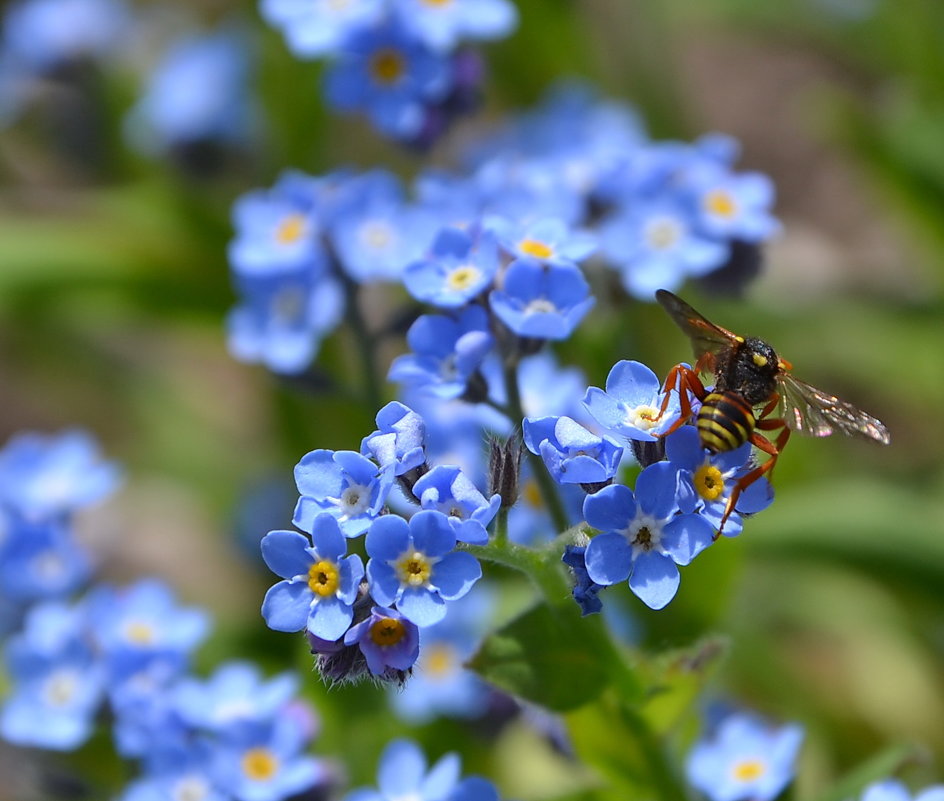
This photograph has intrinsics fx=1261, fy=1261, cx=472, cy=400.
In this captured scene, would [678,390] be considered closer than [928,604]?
Yes

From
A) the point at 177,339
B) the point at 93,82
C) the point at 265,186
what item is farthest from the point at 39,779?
the point at 177,339

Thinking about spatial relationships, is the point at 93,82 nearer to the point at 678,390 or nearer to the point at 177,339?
the point at 177,339

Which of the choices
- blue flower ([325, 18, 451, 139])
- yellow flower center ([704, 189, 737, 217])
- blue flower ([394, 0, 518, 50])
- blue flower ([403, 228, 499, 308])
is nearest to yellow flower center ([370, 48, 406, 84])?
blue flower ([325, 18, 451, 139])

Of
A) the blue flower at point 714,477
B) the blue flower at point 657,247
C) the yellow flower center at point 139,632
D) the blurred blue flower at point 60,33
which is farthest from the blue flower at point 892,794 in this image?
the blurred blue flower at point 60,33

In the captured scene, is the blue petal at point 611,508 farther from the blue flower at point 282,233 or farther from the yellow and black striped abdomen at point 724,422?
the blue flower at point 282,233

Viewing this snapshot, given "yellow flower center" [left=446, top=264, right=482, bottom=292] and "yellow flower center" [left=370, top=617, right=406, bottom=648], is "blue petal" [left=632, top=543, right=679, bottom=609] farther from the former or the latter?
"yellow flower center" [left=446, top=264, right=482, bottom=292]

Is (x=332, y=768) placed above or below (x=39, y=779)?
above

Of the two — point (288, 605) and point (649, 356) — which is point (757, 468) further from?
point (649, 356)
